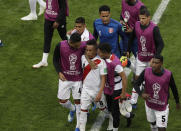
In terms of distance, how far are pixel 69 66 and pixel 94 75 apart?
613 millimetres

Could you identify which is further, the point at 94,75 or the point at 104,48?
the point at 94,75

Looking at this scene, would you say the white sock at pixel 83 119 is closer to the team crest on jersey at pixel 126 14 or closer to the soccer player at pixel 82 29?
the soccer player at pixel 82 29

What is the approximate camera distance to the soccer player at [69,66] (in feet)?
26.7

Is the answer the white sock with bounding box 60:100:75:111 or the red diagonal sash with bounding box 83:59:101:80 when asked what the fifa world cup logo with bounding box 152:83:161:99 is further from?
the white sock with bounding box 60:100:75:111

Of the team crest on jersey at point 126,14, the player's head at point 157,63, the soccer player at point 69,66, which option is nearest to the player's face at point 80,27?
the soccer player at point 69,66

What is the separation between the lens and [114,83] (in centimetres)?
816

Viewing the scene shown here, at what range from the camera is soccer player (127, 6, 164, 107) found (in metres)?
8.65

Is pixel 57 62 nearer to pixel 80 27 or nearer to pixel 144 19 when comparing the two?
pixel 80 27

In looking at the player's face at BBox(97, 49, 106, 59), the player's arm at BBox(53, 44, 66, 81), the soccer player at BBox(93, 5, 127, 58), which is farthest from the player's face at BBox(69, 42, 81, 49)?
the soccer player at BBox(93, 5, 127, 58)

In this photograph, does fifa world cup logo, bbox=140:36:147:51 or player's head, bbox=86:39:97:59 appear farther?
fifa world cup logo, bbox=140:36:147:51

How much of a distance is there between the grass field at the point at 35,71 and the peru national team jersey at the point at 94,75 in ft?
3.97

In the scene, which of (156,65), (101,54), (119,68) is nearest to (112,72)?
(119,68)

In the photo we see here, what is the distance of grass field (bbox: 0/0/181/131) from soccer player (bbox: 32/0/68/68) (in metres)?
0.40

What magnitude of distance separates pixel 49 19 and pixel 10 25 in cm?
272
